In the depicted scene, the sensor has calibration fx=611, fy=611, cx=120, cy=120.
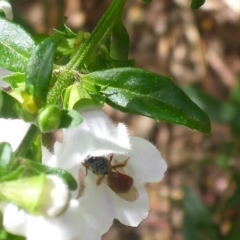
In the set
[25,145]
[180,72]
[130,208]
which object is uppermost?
[25,145]

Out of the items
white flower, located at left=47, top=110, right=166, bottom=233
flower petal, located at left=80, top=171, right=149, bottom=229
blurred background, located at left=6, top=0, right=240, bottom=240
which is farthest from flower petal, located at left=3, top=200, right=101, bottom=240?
blurred background, located at left=6, top=0, right=240, bottom=240

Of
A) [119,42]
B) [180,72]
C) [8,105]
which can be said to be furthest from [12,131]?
[180,72]

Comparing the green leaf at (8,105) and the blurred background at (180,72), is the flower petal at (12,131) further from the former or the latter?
the blurred background at (180,72)

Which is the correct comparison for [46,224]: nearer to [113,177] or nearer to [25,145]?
[25,145]

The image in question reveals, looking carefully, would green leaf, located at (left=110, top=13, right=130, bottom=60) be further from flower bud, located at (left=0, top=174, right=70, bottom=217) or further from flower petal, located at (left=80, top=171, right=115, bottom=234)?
flower bud, located at (left=0, top=174, right=70, bottom=217)

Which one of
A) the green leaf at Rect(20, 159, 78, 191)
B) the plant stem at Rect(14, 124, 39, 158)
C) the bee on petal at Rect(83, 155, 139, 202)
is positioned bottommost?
the bee on petal at Rect(83, 155, 139, 202)

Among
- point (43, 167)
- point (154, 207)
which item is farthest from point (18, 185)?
point (154, 207)

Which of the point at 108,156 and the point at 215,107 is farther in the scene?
the point at 215,107
